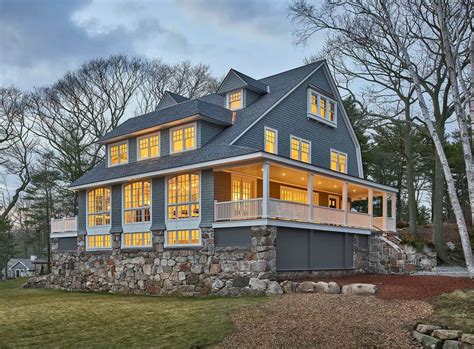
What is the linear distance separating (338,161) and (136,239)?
10.6 m

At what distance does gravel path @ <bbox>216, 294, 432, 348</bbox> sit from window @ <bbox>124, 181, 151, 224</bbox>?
9.60 metres

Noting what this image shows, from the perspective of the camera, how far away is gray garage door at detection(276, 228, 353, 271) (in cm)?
1628

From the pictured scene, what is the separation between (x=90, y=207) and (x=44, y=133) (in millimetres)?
13189

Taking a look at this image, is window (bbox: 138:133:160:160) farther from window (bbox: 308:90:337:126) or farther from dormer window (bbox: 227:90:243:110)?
window (bbox: 308:90:337:126)

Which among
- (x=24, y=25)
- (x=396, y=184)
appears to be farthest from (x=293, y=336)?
(x=396, y=184)

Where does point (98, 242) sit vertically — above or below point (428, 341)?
above

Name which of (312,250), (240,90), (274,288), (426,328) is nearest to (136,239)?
(312,250)

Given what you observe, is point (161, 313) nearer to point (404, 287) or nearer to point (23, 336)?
point (23, 336)

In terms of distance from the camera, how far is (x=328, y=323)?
31.3 feet

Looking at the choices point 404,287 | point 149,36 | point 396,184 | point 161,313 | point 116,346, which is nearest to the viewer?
point 116,346

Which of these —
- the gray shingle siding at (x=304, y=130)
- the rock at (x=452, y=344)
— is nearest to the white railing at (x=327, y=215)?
the gray shingle siding at (x=304, y=130)

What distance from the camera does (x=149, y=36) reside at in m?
32.0

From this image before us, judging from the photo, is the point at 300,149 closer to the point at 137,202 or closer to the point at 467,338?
the point at 137,202

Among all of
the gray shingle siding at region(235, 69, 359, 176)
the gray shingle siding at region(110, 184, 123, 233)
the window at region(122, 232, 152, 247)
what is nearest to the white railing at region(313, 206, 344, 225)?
the gray shingle siding at region(235, 69, 359, 176)
